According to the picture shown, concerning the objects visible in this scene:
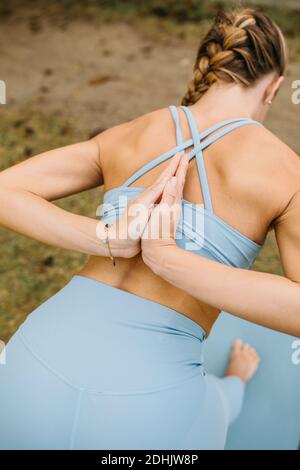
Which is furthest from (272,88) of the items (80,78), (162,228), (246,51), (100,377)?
(80,78)

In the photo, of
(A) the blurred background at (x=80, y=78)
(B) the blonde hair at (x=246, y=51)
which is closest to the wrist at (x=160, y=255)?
(B) the blonde hair at (x=246, y=51)

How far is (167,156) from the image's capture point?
1.50 meters

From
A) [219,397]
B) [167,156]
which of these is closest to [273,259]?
[219,397]

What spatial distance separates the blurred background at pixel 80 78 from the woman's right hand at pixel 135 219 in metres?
1.43

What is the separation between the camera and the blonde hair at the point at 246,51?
5.18 feet

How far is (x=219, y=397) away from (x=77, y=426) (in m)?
0.50

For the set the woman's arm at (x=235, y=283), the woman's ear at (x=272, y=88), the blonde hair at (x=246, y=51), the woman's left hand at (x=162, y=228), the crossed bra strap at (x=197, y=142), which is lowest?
the woman's arm at (x=235, y=283)

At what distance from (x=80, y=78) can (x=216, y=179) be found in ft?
11.1

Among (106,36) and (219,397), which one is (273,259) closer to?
(219,397)

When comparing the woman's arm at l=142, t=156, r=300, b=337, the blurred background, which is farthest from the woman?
the blurred background

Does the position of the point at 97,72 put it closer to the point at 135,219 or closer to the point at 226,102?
the point at 226,102

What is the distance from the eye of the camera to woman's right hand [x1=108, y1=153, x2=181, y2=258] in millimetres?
1388

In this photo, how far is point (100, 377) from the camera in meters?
1.35

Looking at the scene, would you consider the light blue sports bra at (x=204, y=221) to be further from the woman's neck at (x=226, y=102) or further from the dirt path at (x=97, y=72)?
the dirt path at (x=97, y=72)
